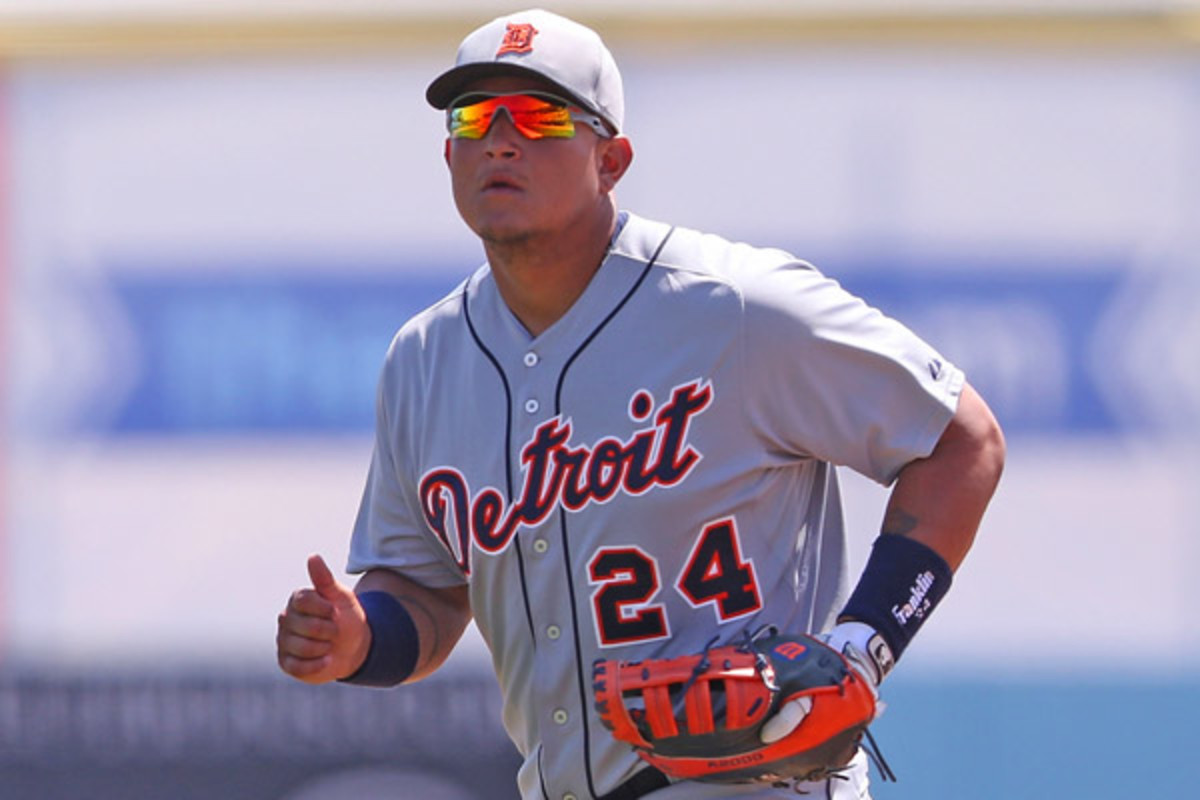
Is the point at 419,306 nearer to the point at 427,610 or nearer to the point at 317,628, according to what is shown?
the point at 427,610

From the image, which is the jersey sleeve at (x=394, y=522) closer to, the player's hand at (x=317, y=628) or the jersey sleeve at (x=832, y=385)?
the player's hand at (x=317, y=628)

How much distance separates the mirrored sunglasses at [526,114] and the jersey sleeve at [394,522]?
464 mm

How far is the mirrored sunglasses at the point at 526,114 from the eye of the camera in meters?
2.96

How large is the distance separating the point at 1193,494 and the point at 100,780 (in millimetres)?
3545

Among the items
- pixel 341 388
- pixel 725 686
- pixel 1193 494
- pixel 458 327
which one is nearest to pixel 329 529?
pixel 341 388

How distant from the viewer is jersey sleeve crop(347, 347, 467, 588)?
327 cm

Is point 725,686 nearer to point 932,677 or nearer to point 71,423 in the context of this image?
point 932,677

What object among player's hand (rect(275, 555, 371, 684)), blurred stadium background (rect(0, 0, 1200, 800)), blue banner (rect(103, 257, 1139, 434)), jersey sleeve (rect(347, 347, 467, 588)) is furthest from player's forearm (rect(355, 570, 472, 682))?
blue banner (rect(103, 257, 1139, 434))

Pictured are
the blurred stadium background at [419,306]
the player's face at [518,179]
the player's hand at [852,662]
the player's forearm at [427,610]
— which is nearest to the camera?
the player's hand at [852,662]

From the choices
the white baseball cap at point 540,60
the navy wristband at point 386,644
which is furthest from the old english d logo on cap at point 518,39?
the navy wristband at point 386,644

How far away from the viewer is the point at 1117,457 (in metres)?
6.32

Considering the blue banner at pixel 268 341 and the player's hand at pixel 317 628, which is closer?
the player's hand at pixel 317 628

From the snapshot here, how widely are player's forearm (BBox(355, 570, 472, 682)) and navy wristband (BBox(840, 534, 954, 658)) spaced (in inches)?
29.4

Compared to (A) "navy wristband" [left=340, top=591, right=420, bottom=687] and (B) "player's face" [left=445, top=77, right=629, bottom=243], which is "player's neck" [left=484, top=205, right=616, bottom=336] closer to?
(B) "player's face" [left=445, top=77, right=629, bottom=243]
